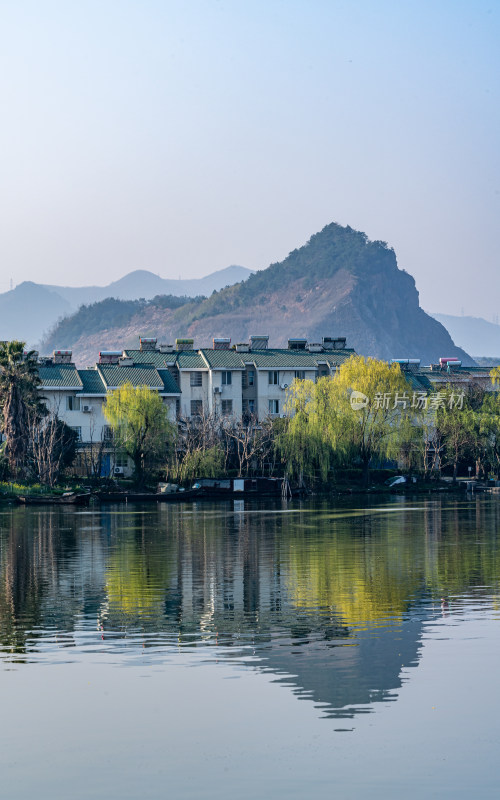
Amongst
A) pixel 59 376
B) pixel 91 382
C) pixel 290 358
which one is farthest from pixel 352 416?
pixel 59 376

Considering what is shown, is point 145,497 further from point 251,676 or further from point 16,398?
point 251,676

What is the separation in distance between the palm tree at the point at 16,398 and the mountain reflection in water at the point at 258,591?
18.2 metres

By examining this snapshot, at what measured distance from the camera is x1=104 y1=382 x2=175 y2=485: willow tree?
252ft

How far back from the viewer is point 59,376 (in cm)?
8431

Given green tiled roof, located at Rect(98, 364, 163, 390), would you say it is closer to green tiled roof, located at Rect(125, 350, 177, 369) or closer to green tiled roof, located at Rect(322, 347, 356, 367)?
green tiled roof, located at Rect(125, 350, 177, 369)

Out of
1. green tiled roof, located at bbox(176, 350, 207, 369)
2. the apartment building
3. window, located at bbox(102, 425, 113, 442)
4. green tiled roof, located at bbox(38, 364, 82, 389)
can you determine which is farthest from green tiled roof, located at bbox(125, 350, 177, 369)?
window, located at bbox(102, 425, 113, 442)

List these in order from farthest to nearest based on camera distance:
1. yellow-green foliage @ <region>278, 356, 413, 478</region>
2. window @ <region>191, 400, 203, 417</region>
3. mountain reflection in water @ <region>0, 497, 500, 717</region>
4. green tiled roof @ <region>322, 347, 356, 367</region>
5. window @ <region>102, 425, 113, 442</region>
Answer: green tiled roof @ <region>322, 347, 356, 367</region> < window @ <region>191, 400, 203, 417</region> < window @ <region>102, 425, 113, 442</region> < yellow-green foliage @ <region>278, 356, 413, 478</region> < mountain reflection in water @ <region>0, 497, 500, 717</region>

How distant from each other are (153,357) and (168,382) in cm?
467

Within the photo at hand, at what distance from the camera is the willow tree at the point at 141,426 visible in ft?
252

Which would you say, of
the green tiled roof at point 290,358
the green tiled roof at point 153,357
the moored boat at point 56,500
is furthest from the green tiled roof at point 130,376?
the moored boat at point 56,500

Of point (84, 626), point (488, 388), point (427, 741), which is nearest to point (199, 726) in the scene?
point (427, 741)

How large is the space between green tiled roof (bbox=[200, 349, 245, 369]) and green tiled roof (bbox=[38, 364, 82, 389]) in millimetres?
10475

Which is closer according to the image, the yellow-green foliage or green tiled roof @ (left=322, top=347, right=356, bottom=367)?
the yellow-green foliage

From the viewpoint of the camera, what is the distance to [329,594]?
2589 cm
